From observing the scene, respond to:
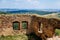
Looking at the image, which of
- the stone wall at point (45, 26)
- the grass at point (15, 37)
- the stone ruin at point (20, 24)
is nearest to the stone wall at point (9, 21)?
the stone ruin at point (20, 24)

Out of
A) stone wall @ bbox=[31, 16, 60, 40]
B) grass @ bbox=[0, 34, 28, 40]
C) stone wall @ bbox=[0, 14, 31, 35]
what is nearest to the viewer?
stone wall @ bbox=[31, 16, 60, 40]

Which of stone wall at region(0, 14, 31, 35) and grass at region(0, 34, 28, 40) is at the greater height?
stone wall at region(0, 14, 31, 35)

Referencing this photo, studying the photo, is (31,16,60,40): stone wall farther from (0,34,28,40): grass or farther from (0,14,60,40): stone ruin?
(0,34,28,40): grass

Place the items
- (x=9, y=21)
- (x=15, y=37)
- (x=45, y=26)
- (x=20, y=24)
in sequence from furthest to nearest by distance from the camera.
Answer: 1. (x=20, y=24)
2. (x=9, y=21)
3. (x=15, y=37)
4. (x=45, y=26)

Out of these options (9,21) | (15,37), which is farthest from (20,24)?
(15,37)

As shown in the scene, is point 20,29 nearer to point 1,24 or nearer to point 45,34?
point 1,24

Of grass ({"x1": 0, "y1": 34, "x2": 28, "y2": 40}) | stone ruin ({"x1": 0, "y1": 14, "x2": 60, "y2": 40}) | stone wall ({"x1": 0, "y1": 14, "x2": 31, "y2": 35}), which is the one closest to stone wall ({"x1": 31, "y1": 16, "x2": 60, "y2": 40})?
stone ruin ({"x1": 0, "y1": 14, "x2": 60, "y2": 40})

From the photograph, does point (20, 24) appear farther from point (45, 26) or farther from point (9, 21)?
point (45, 26)

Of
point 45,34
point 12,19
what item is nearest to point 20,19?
point 12,19

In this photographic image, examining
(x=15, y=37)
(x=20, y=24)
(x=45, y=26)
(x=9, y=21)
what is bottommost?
(x=15, y=37)

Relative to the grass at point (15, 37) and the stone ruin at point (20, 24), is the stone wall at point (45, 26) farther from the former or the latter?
the grass at point (15, 37)

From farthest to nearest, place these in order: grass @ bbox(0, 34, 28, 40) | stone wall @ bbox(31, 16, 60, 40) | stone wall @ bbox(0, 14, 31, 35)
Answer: stone wall @ bbox(0, 14, 31, 35)
grass @ bbox(0, 34, 28, 40)
stone wall @ bbox(31, 16, 60, 40)

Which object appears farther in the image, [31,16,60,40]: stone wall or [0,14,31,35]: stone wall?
[0,14,31,35]: stone wall

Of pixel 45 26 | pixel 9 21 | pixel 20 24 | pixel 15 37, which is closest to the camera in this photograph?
pixel 45 26
